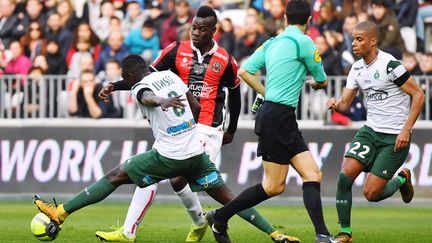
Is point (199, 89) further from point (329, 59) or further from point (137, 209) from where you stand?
point (329, 59)

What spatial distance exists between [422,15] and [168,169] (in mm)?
11515

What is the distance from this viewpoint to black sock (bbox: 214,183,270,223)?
12570 millimetres

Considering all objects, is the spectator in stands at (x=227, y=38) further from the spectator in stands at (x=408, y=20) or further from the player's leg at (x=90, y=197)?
the player's leg at (x=90, y=197)

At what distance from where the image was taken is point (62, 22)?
24.7 meters

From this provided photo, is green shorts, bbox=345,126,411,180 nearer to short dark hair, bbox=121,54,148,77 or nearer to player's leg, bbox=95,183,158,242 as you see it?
player's leg, bbox=95,183,158,242

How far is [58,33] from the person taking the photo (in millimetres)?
24438

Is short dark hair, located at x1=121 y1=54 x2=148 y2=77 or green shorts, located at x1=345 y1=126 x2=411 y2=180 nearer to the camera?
short dark hair, located at x1=121 y1=54 x2=148 y2=77

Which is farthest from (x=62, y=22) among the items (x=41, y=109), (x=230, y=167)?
(x=230, y=167)

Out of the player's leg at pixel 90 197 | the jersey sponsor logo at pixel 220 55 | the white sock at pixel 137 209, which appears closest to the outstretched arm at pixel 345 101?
the jersey sponsor logo at pixel 220 55

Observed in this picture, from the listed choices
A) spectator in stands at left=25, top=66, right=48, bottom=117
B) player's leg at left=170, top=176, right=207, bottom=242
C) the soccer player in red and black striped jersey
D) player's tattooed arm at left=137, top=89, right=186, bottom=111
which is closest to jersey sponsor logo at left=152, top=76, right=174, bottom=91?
player's tattooed arm at left=137, top=89, right=186, bottom=111

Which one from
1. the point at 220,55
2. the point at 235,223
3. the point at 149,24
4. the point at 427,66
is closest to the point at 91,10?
the point at 149,24

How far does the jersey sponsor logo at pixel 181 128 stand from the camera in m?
12.6

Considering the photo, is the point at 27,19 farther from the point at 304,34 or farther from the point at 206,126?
the point at 304,34

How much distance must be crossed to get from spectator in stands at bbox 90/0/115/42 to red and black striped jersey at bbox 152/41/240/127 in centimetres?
1071
